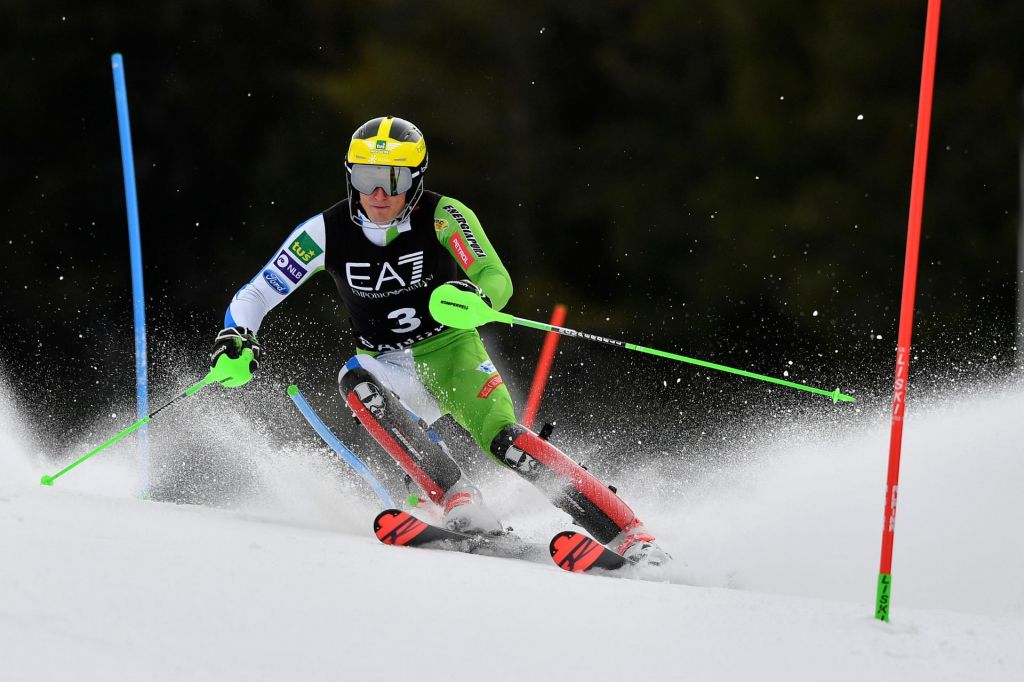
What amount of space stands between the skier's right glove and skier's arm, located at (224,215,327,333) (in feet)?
0.29

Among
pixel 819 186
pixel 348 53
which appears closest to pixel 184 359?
pixel 348 53

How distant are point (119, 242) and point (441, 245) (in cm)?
1141

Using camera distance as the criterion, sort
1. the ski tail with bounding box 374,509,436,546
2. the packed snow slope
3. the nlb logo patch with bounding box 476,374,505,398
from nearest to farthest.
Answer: the packed snow slope
the ski tail with bounding box 374,509,436,546
the nlb logo patch with bounding box 476,374,505,398

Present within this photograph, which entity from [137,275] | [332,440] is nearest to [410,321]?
[332,440]

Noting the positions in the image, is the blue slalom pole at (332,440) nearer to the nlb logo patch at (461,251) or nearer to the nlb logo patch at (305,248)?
the nlb logo patch at (305,248)

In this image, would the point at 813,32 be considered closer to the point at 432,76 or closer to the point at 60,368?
the point at 432,76

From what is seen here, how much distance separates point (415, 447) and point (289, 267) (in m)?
0.75

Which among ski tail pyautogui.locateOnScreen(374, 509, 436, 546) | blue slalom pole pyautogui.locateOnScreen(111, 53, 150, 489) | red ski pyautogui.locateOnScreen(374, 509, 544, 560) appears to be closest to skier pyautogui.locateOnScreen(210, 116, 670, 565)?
red ski pyautogui.locateOnScreen(374, 509, 544, 560)

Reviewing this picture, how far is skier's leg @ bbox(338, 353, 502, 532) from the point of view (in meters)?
3.81

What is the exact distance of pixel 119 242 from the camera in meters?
14.6

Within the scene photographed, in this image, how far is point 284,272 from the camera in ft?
13.6

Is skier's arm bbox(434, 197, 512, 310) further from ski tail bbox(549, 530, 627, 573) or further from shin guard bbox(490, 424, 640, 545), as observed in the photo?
ski tail bbox(549, 530, 627, 573)

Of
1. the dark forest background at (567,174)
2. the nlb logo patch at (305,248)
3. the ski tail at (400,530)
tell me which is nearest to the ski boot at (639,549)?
the ski tail at (400,530)

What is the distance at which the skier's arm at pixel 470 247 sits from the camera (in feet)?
13.1
